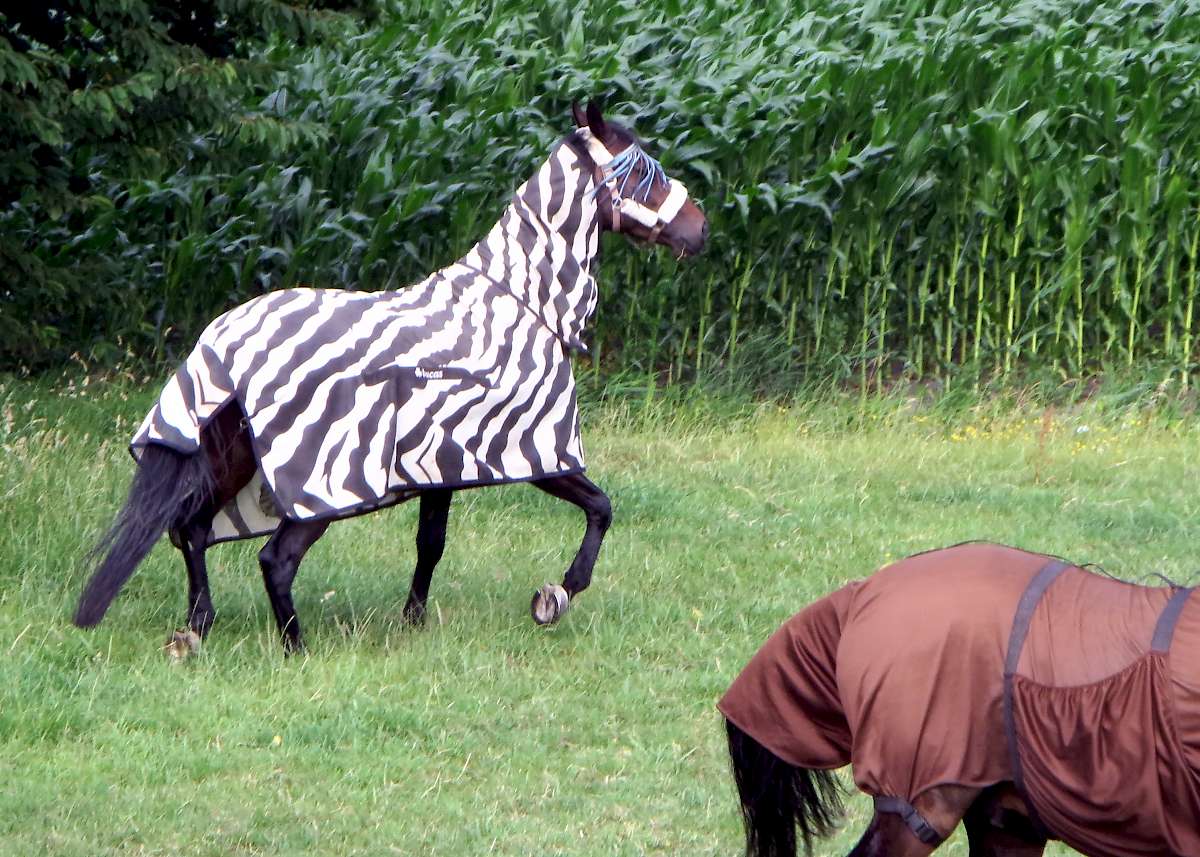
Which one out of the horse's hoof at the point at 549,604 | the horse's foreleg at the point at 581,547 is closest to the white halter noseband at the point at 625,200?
the horse's foreleg at the point at 581,547

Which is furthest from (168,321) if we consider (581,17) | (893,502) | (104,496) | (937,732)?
(937,732)

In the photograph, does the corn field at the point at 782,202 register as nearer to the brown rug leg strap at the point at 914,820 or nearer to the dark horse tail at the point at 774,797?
the dark horse tail at the point at 774,797

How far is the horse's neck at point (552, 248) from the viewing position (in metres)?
6.15

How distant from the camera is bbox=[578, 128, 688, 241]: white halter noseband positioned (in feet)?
20.7

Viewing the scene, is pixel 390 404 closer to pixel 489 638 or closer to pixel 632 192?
pixel 489 638

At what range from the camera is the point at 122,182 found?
11.9 meters

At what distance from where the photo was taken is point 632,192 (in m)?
6.40

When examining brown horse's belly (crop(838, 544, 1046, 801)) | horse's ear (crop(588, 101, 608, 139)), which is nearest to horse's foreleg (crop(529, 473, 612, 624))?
horse's ear (crop(588, 101, 608, 139))

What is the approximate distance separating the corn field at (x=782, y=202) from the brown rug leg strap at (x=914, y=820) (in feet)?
25.7

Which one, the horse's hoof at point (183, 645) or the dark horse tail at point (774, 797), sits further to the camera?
the horse's hoof at point (183, 645)

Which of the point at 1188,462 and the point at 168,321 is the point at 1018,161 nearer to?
the point at 1188,462

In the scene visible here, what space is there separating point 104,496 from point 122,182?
5.01 metres

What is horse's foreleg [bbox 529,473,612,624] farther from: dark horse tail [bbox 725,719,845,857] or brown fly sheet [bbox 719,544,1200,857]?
brown fly sheet [bbox 719,544,1200,857]

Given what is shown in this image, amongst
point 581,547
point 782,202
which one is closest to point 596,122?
point 581,547
